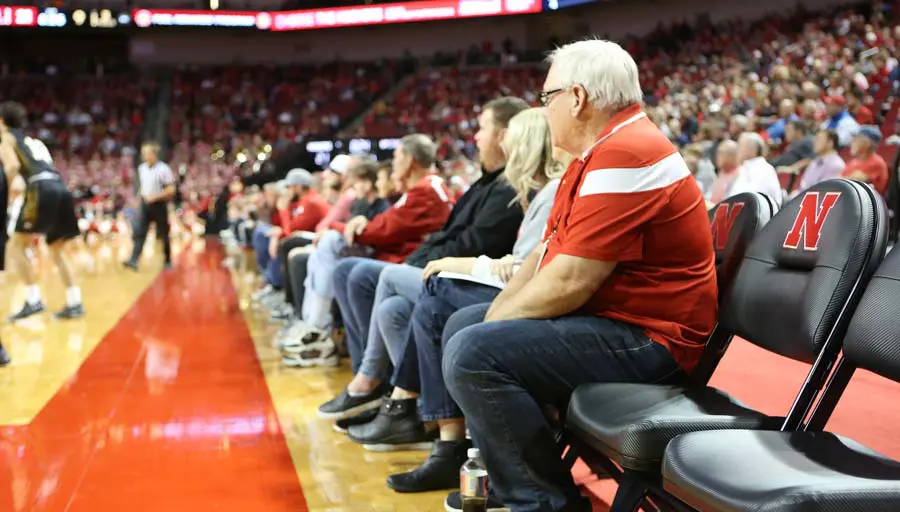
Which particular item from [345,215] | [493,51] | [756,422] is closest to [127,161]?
[493,51]

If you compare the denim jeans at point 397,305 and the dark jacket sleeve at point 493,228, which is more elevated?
the dark jacket sleeve at point 493,228

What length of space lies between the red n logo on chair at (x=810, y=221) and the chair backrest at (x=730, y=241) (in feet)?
0.63

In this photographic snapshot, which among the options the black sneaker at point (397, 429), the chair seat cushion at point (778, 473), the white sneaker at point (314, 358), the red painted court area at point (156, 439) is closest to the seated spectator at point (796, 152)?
the white sneaker at point (314, 358)

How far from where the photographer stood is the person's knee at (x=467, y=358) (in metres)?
1.96

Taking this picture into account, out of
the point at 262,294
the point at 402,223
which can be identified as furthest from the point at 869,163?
the point at 262,294

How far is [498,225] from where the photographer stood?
10.4 feet

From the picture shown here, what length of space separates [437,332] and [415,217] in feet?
4.59

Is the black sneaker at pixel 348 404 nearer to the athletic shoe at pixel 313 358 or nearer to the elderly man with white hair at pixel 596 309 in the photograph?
the athletic shoe at pixel 313 358

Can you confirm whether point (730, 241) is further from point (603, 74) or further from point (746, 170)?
point (746, 170)

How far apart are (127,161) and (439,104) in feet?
26.6

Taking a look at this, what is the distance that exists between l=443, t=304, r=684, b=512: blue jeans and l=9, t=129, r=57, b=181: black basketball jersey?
17.2 feet

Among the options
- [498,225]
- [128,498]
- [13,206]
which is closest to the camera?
[128,498]

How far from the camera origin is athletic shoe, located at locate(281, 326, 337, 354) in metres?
4.83

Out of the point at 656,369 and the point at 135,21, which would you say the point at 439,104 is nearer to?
the point at 135,21
